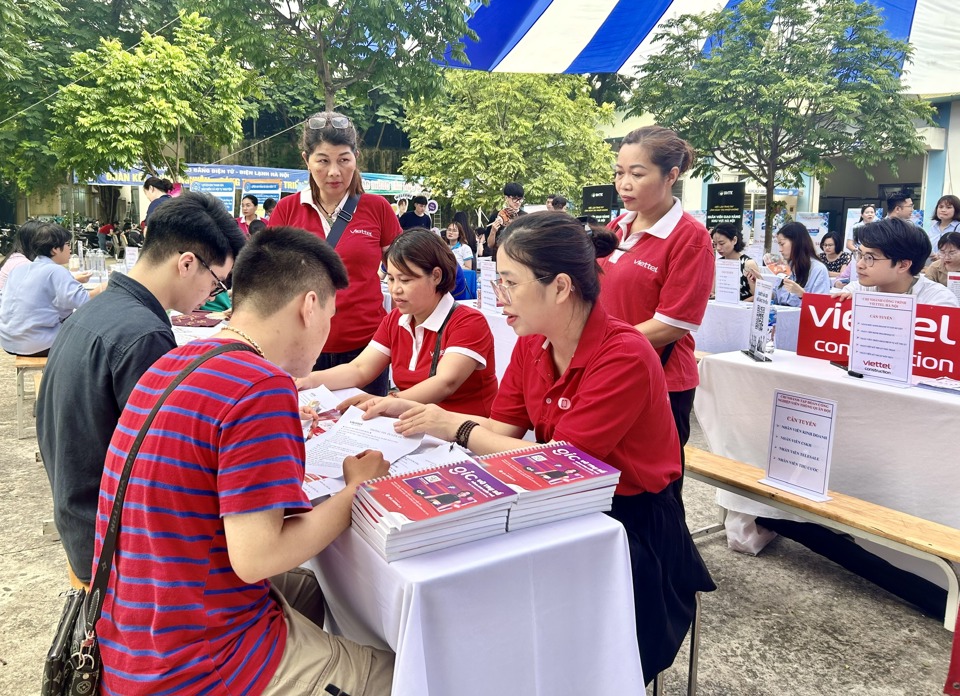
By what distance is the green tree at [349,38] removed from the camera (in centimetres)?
727

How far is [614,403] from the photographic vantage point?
5.32 feet

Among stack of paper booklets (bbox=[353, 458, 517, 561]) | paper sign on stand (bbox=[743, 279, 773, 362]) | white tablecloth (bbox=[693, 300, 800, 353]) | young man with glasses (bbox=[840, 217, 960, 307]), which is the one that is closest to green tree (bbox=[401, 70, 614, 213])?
white tablecloth (bbox=[693, 300, 800, 353])

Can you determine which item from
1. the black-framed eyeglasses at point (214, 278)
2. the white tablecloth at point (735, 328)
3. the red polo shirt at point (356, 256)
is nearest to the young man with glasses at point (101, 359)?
the black-framed eyeglasses at point (214, 278)

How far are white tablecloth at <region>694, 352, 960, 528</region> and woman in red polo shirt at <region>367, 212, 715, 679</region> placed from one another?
1.39 m

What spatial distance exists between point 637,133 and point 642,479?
4.84ft

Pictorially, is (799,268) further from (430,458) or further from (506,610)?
(506,610)

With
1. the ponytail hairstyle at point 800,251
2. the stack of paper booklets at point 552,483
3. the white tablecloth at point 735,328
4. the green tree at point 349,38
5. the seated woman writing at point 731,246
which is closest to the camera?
the stack of paper booklets at point 552,483

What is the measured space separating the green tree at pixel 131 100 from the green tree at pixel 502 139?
212 inches

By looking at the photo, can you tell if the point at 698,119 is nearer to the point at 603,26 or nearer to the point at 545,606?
the point at 603,26

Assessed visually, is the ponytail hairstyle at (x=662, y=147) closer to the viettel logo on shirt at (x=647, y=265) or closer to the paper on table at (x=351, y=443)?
the viettel logo on shirt at (x=647, y=265)

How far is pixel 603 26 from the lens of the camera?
884cm

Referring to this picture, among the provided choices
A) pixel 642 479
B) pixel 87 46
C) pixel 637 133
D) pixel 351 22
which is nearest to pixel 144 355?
pixel 642 479

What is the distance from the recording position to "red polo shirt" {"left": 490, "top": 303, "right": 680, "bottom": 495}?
5.32ft

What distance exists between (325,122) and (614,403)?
1944 millimetres
